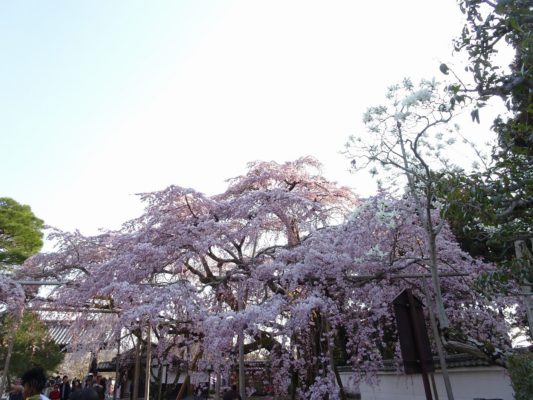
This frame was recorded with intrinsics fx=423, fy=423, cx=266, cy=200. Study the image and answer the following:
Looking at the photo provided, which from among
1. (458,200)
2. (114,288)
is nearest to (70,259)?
(114,288)

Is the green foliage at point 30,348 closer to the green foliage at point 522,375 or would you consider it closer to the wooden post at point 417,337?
the wooden post at point 417,337

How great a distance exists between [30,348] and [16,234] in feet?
15.3

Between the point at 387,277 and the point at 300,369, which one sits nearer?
the point at 387,277

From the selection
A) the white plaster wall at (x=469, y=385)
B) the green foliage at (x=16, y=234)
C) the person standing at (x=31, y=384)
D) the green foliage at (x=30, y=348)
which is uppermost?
the green foliage at (x=16, y=234)

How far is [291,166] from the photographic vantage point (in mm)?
11805

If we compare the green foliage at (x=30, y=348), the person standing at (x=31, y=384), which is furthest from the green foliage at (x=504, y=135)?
the green foliage at (x=30, y=348)

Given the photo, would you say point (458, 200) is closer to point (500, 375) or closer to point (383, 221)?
point (383, 221)

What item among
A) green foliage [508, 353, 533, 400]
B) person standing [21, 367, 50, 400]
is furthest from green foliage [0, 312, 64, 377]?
green foliage [508, 353, 533, 400]

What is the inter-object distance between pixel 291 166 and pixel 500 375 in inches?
275

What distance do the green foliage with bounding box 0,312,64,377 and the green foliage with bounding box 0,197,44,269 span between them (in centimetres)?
319

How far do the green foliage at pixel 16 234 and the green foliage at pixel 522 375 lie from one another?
17255 mm

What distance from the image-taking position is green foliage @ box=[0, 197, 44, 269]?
16.7 metres

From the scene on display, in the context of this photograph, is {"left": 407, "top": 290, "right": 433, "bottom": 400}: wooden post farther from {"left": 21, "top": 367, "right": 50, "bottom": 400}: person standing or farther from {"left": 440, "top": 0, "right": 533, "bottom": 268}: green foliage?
{"left": 21, "top": 367, "right": 50, "bottom": 400}: person standing

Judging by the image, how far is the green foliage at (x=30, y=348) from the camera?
14109 mm
